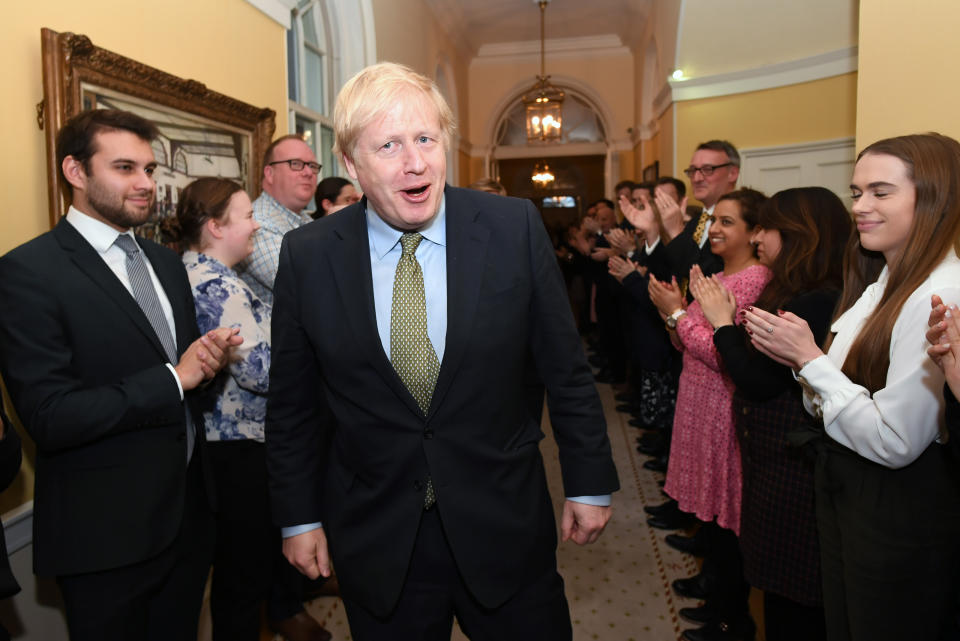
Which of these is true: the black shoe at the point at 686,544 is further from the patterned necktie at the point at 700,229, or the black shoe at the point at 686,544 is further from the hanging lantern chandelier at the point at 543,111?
the hanging lantern chandelier at the point at 543,111

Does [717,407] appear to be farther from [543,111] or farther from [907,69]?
[543,111]

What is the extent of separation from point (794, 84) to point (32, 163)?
591cm

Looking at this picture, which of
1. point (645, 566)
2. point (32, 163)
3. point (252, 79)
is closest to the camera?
point (32, 163)

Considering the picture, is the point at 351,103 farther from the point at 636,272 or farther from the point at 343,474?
the point at 636,272

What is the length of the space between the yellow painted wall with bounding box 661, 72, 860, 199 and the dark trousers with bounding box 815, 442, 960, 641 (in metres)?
4.90

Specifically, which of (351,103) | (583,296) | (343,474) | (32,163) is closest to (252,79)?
(32,163)

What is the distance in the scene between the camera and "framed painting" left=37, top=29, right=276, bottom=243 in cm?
211

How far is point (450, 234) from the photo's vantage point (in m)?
1.44

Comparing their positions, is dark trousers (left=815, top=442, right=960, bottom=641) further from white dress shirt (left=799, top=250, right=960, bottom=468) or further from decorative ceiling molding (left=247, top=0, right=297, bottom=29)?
decorative ceiling molding (left=247, top=0, right=297, bottom=29)

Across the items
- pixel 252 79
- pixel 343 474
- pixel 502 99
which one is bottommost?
pixel 343 474

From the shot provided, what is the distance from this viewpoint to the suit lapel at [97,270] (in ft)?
5.53

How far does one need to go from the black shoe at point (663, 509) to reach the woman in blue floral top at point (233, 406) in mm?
2221

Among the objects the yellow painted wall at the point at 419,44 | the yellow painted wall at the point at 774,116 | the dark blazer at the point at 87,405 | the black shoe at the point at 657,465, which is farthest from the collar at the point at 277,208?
the yellow painted wall at the point at 774,116

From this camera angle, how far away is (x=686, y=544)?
131 inches
